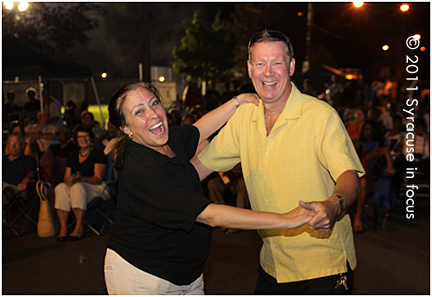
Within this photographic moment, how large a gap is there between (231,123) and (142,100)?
700 millimetres

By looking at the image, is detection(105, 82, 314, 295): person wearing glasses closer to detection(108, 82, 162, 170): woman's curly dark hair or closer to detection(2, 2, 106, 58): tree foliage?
detection(108, 82, 162, 170): woman's curly dark hair

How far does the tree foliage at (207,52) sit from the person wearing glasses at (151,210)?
105 feet

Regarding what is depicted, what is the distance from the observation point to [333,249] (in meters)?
2.92

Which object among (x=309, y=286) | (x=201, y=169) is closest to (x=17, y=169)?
(x=201, y=169)

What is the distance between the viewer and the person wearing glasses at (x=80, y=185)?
25.2 feet

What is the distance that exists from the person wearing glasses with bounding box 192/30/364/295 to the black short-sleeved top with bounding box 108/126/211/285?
16.2 inches

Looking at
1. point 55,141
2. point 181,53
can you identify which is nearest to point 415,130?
point 55,141

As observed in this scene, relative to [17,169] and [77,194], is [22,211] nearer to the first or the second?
[17,169]

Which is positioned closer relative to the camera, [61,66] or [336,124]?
[336,124]

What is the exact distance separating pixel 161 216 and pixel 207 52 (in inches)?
1329

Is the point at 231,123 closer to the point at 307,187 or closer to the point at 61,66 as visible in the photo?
the point at 307,187

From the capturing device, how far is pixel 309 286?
296cm

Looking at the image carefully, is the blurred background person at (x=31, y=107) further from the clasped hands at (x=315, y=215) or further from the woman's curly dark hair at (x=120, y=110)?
the clasped hands at (x=315, y=215)

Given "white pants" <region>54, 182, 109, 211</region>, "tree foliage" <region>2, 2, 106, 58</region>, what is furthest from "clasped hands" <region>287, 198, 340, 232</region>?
"tree foliage" <region>2, 2, 106, 58</region>
